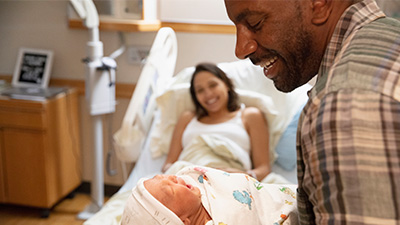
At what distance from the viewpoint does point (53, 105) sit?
2.68 m

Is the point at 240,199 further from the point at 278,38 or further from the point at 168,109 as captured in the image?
the point at 168,109

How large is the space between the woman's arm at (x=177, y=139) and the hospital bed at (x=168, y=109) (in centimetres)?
5

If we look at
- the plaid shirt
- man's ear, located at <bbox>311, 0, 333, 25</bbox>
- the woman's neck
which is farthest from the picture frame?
the plaid shirt

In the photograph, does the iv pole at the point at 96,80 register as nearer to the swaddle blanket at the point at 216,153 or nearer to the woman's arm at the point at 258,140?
the swaddle blanket at the point at 216,153

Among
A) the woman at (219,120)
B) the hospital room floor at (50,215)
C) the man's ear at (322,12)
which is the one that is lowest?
the hospital room floor at (50,215)

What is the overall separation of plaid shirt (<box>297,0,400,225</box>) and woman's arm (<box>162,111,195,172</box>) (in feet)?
5.07

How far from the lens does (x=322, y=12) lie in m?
0.85

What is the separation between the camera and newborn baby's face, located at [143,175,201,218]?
1184mm

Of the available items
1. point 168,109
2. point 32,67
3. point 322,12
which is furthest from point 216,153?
point 32,67

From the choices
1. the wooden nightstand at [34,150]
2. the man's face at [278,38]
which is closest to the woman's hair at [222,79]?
the wooden nightstand at [34,150]

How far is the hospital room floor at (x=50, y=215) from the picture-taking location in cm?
273

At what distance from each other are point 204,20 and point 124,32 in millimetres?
525

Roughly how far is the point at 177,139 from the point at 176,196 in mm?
1116

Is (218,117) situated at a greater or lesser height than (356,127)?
lesser
